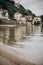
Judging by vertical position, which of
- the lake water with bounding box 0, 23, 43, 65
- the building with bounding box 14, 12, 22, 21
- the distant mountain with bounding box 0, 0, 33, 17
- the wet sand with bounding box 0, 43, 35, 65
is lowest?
the wet sand with bounding box 0, 43, 35, 65

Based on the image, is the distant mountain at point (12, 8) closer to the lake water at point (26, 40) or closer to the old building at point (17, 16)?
the old building at point (17, 16)

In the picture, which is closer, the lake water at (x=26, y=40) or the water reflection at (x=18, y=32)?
the lake water at (x=26, y=40)

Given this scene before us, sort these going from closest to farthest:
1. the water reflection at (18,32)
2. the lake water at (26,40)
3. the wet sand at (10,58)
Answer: the wet sand at (10,58)
the lake water at (26,40)
the water reflection at (18,32)

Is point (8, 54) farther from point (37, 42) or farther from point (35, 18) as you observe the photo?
point (35, 18)

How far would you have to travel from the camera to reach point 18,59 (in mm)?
1745

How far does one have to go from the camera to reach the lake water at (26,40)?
6.02ft

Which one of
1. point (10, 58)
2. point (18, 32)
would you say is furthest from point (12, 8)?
point (10, 58)

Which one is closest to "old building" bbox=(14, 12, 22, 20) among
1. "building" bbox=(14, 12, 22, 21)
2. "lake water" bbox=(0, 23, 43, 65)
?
"building" bbox=(14, 12, 22, 21)

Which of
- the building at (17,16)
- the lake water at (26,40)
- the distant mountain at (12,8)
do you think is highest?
the distant mountain at (12,8)

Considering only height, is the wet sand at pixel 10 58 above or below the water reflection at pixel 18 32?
below

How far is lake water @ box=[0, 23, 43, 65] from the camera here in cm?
183

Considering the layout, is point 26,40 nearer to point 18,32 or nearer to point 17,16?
point 18,32

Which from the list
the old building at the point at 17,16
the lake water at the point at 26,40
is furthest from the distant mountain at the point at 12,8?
the lake water at the point at 26,40

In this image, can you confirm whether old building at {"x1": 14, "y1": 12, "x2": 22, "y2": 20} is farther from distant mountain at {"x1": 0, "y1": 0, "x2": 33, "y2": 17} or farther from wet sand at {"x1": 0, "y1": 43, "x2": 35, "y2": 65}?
wet sand at {"x1": 0, "y1": 43, "x2": 35, "y2": 65}
